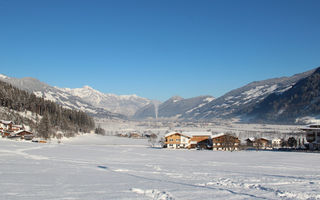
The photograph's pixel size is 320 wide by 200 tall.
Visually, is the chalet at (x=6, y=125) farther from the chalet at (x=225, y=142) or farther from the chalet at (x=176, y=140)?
the chalet at (x=225, y=142)

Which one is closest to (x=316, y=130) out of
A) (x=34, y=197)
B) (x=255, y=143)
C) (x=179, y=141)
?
(x=255, y=143)

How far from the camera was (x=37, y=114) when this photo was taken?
118625 millimetres

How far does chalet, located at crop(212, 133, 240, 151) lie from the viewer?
8088 centimetres

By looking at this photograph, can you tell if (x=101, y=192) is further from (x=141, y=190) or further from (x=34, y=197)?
(x=34, y=197)

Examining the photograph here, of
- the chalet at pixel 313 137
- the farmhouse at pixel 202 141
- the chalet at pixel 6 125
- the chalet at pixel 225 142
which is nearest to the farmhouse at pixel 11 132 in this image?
the chalet at pixel 6 125

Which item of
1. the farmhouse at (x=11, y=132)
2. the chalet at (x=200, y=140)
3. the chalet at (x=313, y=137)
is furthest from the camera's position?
the chalet at (x=200, y=140)

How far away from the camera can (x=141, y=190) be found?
13.9 meters

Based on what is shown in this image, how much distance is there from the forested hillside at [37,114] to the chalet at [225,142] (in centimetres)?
5794

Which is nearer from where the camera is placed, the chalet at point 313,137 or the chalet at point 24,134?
the chalet at point 313,137

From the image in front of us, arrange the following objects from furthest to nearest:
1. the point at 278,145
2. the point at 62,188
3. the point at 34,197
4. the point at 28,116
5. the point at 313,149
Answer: the point at 28,116 < the point at 278,145 < the point at 313,149 < the point at 62,188 < the point at 34,197

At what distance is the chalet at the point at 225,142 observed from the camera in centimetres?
8088

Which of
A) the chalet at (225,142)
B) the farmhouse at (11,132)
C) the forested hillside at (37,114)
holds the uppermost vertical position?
the forested hillside at (37,114)

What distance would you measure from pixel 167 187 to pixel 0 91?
115 metres

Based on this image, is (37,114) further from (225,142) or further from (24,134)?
(225,142)
